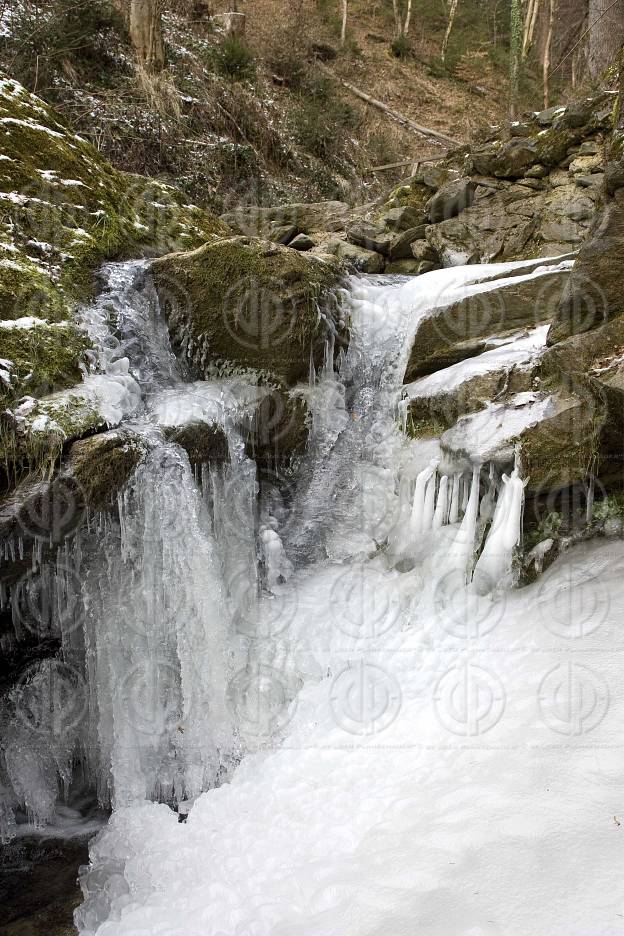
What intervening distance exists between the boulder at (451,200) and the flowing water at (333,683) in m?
2.65

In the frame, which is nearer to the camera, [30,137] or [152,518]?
[152,518]

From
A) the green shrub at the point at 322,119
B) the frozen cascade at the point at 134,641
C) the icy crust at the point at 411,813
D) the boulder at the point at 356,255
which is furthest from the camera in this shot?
the green shrub at the point at 322,119

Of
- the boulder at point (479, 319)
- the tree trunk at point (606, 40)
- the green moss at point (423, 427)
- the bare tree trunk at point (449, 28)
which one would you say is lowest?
the green moss at point (423, 427)

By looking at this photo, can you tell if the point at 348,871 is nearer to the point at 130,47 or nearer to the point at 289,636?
the point at 289,636

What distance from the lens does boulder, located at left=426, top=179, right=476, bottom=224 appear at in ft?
24.8

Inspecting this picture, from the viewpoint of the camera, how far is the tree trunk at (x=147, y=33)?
32.1ft

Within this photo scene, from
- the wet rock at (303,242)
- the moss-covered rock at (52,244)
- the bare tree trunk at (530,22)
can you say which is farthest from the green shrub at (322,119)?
the moss-covered rock at (52,244)

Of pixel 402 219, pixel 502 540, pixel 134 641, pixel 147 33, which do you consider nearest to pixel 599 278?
pixel 502 540

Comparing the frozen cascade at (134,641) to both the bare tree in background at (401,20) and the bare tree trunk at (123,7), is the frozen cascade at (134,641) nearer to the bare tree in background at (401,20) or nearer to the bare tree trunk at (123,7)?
the bare tree trunk at (123,7)

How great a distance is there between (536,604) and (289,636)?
66.1 inches

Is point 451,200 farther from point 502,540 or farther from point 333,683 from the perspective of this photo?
point 333,683

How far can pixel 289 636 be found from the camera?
4320mm

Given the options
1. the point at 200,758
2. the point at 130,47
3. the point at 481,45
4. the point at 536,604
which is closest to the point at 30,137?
the point at 200,758

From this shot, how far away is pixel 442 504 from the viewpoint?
4.16 metres
